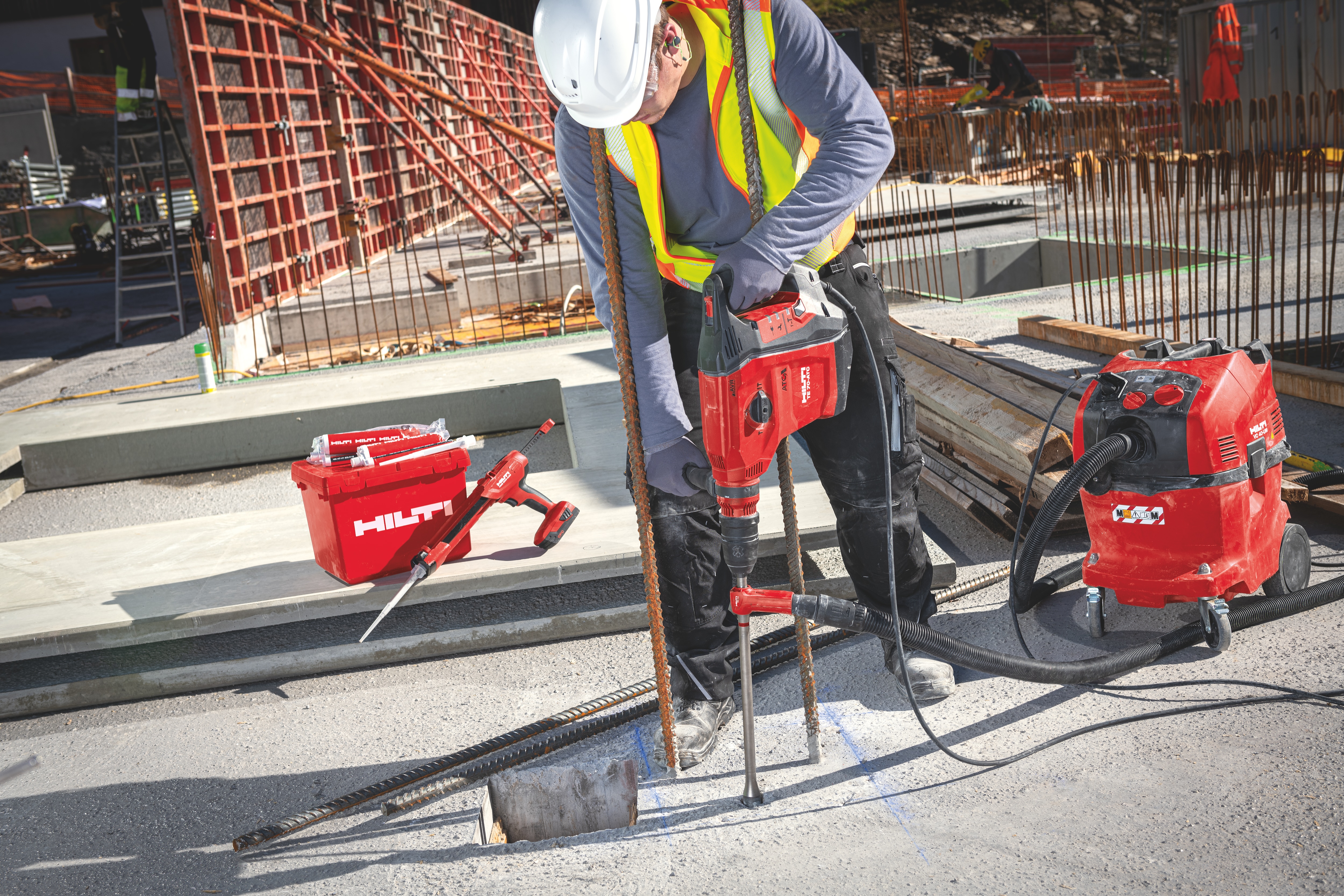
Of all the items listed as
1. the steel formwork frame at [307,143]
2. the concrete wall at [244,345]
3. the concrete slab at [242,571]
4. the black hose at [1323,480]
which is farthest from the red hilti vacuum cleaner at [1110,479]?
the steel formwork frame at [307,143]

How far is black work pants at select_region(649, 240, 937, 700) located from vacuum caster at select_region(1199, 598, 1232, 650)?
73 centimetres

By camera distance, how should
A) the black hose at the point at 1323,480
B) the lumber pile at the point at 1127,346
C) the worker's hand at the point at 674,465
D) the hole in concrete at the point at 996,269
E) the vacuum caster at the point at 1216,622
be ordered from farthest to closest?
→ the hole in concrete at the point at 996,269, the lumber pile at the point at 1127,346, the black hose at the point at 1323,480, the vacuum caster at the point at 1216,622, the worker's hand at the point at 674,465

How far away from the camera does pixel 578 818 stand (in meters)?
2.61

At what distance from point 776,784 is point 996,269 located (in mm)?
8917

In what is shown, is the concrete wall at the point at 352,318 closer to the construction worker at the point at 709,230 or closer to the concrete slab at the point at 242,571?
the concrete slab at the point at 242,571

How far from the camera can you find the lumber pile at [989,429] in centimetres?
370

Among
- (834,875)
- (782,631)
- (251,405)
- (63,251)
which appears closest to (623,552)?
(782,631)

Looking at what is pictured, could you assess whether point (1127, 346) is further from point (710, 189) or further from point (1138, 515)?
point (710, 189)

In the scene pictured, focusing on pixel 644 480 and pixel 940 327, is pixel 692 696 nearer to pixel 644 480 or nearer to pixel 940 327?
pixel 644 480

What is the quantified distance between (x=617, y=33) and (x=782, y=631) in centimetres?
192

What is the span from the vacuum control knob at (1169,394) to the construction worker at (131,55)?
887cm

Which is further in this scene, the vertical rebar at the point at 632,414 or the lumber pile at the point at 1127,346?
the lumber pile at the point at 1127,346

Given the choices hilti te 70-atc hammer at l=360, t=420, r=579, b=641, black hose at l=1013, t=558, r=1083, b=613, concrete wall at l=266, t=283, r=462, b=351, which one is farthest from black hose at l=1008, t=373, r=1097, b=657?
concrete wall at l=266, t=283, r=462, b=351

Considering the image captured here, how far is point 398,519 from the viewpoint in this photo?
3312mm
